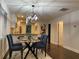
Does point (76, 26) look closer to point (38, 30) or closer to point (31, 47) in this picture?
point (31, 47)

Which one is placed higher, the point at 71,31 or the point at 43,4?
the point at 43,4

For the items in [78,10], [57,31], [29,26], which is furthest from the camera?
[29,26]

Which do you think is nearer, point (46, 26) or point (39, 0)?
point (39, 0)

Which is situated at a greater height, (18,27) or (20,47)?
(18,27)

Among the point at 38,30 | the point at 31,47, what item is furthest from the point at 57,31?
A: the point at 31,47

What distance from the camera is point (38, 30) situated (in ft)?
44.5

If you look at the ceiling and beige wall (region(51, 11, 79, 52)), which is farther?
beige wall (region(51, 11, 79, 52))

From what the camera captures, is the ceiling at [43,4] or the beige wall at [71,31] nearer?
the ceiling at [43,4]

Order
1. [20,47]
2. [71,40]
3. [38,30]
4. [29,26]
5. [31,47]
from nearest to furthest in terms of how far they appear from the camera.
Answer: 1. [20,47]
2. [31,47]
3. [71,40]
4. [29,26]
5. [38,30]

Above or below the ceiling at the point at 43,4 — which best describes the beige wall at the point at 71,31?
below

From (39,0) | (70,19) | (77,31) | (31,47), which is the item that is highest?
(39,0)

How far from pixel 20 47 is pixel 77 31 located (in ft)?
11.9

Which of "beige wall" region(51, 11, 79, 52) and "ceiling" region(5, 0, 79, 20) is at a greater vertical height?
"ceiling" region(5, 0, 79, 20)

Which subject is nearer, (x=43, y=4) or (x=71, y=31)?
(x=43, y=4)
